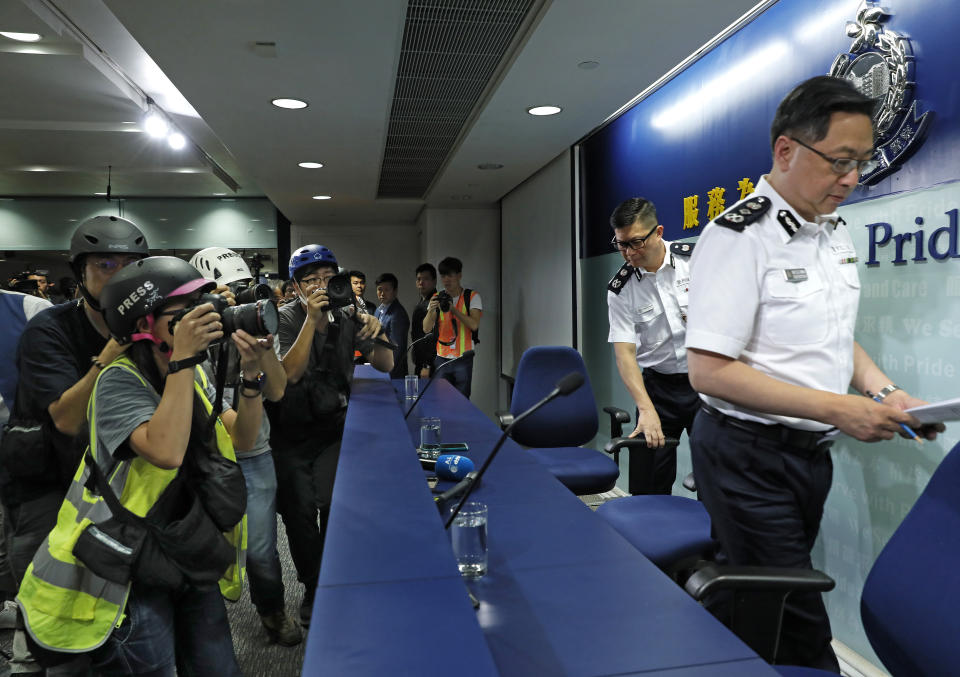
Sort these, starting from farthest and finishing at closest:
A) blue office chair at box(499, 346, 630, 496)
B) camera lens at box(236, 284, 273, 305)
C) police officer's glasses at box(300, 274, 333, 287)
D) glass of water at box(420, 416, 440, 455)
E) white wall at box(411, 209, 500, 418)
A: white wall at box(411, 209, 500, 418), blue office chair at box(499, 346, 630, 496), police officer's glasses at box(300, 274, 333, 287), glass of water at box(420, 416, 440, 455), camera lens at box(236, 284, 273, 305)

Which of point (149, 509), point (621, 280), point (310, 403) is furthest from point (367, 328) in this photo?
point (149, 509)

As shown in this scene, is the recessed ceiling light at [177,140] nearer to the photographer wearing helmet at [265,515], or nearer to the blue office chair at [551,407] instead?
the photographer wearing helmet at [265,515]

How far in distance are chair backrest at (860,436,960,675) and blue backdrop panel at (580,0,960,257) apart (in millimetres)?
1284

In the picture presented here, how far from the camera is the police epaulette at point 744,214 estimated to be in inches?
55.4

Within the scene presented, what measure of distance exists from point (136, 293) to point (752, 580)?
4.18 ft

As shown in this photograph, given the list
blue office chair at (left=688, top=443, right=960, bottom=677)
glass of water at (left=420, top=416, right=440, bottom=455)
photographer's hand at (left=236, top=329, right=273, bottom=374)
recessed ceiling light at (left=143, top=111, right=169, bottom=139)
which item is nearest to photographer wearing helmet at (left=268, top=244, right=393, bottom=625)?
glass of water at (left=420, top=416, right=440, bottom=455)

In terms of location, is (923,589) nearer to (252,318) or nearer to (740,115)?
(252,318)

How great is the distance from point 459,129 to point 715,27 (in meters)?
2.14

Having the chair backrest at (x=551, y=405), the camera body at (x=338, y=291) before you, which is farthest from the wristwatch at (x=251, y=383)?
the chair backrest at (x=551, y=405)

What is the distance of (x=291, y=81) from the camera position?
3.35 meters

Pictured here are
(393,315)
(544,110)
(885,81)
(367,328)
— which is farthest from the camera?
(393,315)

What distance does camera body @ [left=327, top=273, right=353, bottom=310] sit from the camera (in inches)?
92.8

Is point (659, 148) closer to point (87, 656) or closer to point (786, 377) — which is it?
point (786, 377)

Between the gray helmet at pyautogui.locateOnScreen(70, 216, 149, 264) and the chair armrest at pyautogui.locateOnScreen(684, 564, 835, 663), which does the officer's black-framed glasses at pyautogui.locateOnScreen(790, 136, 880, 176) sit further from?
the gray helmet at pyautogui.locateOnScreen(70, 216, 149, 264)
